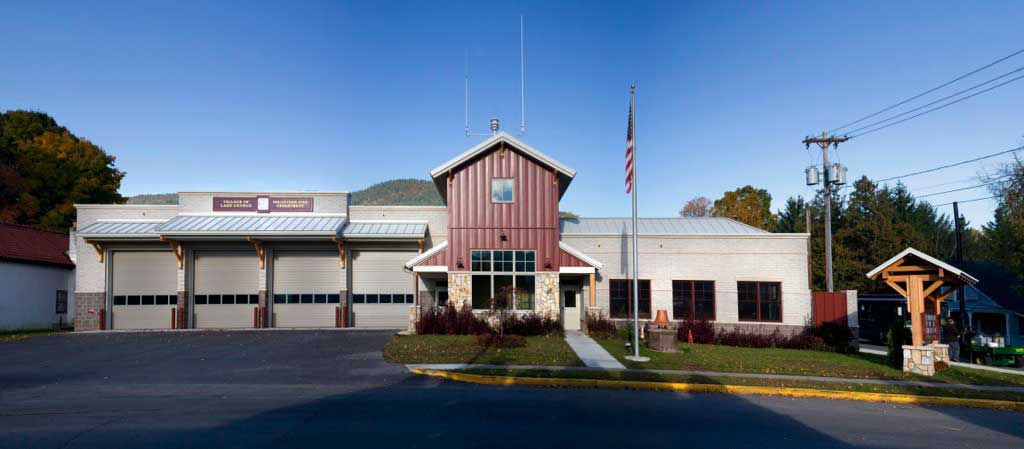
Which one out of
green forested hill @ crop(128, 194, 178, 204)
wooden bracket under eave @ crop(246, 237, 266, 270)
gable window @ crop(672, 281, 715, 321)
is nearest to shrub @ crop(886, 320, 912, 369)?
gable window @ crop(672, 281, 715, 321)

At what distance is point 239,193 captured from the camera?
2642cm

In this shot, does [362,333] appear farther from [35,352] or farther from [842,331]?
[842,331]

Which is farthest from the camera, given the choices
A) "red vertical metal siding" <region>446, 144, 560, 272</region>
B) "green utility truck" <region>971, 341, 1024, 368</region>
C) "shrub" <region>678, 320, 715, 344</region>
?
"red vertical metal siding" <region>446, 144, 560, 272</region>

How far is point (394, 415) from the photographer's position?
8.98 m

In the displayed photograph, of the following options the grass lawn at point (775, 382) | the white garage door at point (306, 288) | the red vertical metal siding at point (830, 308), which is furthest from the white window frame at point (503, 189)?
the red vertical metal siding at point (830, 308)

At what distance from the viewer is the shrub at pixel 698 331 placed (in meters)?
21.7

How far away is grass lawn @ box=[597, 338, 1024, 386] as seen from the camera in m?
13.6

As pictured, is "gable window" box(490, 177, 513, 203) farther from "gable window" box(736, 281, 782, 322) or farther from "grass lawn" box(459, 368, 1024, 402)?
"gable window" box(736, 281, 782, 322)

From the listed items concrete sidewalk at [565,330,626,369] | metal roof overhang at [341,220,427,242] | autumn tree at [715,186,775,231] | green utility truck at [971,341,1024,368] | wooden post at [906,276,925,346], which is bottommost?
green utility truck at [971,341,1024,368]

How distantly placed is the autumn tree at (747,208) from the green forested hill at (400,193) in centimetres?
8349

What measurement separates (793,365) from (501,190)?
12509 millimetres

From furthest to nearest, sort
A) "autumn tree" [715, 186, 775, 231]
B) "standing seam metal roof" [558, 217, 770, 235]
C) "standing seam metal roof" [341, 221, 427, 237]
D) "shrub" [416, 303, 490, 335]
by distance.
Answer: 1. "autumn tree" [715, 186, 775, 231]
2. "standing seam metal roof" [558, 217, 770, 235]
3. "standing seam metal roof" [341, 221, 427, 237]
4. "shrub" [416, 303, 490, 335]

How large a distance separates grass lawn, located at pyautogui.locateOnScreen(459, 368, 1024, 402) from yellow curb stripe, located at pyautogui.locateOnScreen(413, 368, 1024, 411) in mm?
170

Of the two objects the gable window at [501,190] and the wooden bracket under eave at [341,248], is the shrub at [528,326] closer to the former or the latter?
the gable window at [501,190]
